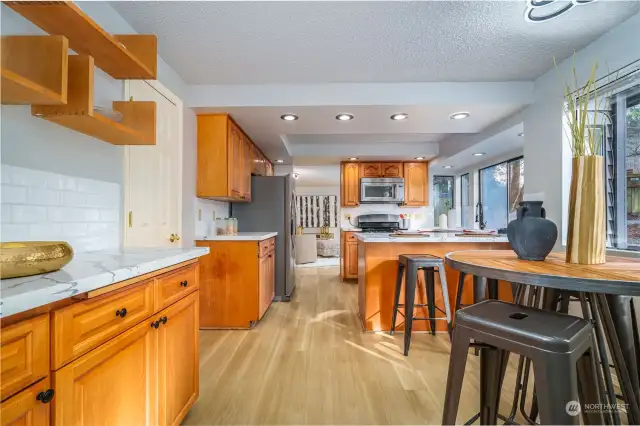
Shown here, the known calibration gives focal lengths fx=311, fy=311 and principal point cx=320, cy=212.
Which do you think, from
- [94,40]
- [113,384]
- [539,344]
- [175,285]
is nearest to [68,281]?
[113,384]

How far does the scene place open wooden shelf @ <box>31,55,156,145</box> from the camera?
48.8 inches

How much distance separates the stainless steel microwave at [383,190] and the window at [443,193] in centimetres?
121

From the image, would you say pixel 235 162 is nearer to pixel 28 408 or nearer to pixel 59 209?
pixel 59 209

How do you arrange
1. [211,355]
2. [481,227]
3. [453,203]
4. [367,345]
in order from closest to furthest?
[211,355] → [367,345] → [481,227] → [453,203]

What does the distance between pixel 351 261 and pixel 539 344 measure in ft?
14.1

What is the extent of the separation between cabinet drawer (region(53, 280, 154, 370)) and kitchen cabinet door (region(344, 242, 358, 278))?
414cm

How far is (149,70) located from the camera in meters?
1.66

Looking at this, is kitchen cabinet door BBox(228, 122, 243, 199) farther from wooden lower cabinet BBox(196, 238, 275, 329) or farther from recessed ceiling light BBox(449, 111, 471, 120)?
recessed ceiling light BBox(449, 111, 471, 120)

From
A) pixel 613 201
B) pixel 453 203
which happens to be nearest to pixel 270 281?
pixel 613 201

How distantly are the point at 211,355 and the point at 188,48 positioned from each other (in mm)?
2292

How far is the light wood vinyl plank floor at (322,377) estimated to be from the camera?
5.59ft

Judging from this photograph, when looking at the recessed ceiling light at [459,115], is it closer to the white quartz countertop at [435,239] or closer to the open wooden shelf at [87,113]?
the white quartz countertop at [435,239]

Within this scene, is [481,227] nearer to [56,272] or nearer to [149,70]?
[149,70]

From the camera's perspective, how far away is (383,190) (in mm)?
5527
